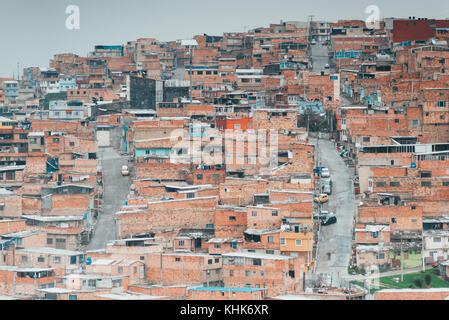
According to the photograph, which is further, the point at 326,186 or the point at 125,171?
the point at 125,171

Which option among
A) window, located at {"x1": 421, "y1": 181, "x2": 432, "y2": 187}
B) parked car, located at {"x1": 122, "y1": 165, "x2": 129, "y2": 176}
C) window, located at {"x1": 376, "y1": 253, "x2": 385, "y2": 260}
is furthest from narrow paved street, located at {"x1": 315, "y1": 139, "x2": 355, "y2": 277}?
parked car, located at {"x1": 122, "y1": 165, "x2": 129, "y2": 176}

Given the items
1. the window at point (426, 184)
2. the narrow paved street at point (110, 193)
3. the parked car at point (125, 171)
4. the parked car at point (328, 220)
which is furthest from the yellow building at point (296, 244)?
the parked car at point (125, 171)

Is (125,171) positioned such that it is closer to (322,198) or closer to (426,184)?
(322,198)

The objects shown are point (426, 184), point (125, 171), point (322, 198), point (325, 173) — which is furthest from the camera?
point (125, 171)

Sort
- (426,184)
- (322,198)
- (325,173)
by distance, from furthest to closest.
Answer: (325,173) < (322,198) < (426,184)

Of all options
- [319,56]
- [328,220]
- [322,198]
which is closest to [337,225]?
[328,220]
